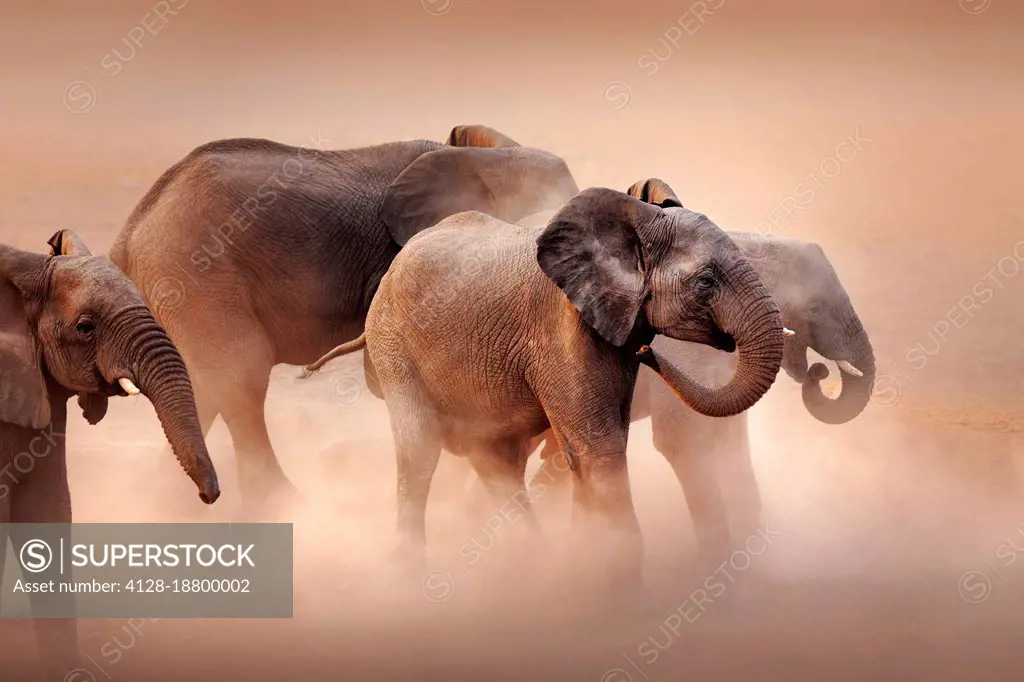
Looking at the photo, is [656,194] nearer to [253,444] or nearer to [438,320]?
[438,320]

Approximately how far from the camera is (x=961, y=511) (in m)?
11.6

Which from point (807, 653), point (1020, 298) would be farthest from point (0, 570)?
point (1020, 298)

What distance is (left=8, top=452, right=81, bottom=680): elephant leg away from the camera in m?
7.62

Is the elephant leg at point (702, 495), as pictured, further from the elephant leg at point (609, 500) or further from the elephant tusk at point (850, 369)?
the elephant leg at point (609, 500)

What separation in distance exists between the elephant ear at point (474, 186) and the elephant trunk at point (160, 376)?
121 inches

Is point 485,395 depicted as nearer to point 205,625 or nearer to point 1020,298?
point 205,625

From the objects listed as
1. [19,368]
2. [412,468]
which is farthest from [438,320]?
[19,368]

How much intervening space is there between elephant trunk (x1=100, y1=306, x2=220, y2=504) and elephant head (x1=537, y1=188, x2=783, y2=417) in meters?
1.71

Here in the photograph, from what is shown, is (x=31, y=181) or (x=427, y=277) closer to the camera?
(x=427, y=277)

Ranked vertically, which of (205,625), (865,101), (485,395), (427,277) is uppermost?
(865,101)

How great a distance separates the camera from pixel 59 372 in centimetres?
764

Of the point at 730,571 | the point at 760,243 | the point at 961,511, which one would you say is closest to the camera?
the point at 730,571

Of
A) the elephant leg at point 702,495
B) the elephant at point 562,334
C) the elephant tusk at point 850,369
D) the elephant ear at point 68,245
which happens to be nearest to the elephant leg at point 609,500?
the elephant at point 562,334

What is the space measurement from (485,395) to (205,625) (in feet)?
5.72
